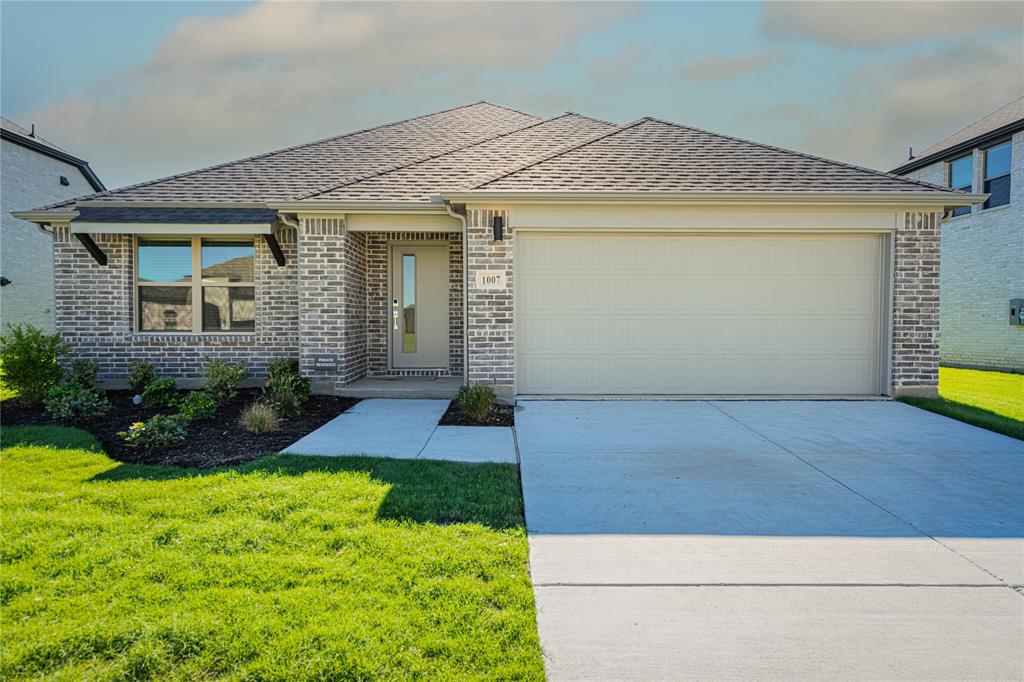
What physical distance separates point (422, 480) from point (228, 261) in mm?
7328

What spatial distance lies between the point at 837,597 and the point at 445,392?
273 inches

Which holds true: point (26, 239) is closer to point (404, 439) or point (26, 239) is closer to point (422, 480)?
point (404, 439)

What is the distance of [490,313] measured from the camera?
897 centimetres

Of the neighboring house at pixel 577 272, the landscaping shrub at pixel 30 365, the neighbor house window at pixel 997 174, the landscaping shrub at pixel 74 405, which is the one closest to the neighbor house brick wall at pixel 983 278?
the neighbor house window at pixel 997 174


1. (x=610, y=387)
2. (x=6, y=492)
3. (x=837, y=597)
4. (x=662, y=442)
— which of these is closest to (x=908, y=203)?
(x=610, y=387)

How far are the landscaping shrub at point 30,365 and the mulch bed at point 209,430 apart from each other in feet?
0.89

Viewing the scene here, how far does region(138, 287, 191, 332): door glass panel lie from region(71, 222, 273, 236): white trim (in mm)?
1263

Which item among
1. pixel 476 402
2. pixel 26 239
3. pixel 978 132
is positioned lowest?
pixel 476 402

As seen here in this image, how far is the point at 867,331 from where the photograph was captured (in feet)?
30.6

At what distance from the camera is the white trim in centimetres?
935

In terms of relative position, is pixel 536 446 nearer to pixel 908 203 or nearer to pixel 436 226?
pixel 436 226

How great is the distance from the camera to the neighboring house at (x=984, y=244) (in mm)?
14227

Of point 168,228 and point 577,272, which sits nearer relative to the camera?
point 577,272

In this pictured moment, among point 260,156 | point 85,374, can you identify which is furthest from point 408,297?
point 85,374
